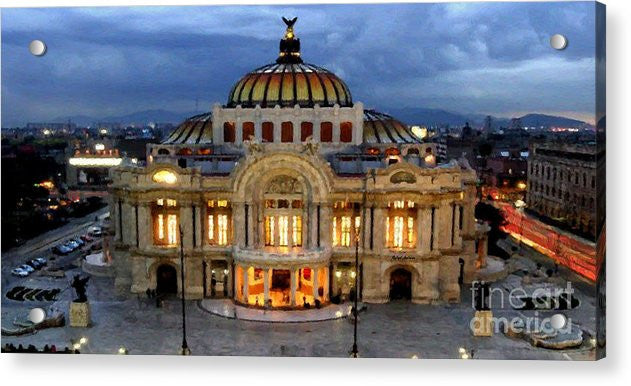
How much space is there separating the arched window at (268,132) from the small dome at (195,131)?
3.36 meters

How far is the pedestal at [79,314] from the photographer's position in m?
26.2

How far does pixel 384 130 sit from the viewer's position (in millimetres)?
35625

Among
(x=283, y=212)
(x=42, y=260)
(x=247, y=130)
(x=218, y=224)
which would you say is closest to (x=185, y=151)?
(x=247, y=130)

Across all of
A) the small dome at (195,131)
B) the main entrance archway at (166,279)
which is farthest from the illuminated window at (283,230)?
the small dome at (195,131)

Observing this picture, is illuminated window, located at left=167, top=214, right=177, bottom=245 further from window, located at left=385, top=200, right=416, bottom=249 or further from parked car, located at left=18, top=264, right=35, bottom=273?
window, located at left=385, top=200, right=416, bottom=249

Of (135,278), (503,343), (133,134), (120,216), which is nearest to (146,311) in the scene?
(135,278)

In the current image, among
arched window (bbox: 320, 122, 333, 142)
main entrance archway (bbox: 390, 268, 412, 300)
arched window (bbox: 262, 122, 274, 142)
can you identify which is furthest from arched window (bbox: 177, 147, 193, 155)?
main entrance archway (bbox: 390, 268, 412, 300)

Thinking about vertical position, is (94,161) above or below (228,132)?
below

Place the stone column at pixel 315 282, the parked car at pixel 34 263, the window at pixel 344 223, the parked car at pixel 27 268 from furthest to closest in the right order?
the window at pixel 344 223, the stone column at pixel 315 282, the parked car at pixel 34 263, the parked car at pixel 27 268

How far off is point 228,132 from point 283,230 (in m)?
6.68

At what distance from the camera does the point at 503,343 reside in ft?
78.6

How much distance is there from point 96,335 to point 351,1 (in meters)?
14.1

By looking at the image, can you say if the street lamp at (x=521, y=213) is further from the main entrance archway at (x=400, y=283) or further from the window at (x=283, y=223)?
the window at (x=283, y=223)

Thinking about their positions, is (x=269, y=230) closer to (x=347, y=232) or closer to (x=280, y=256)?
(x=280, y=256)
